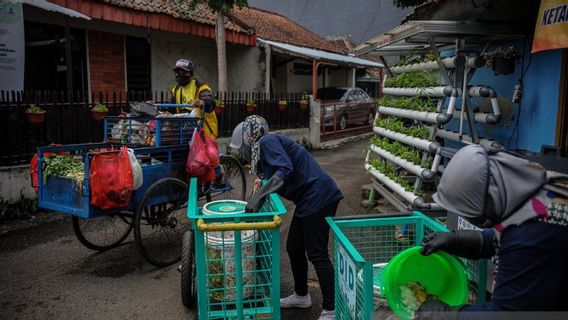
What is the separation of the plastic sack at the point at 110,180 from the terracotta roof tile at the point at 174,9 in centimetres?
646

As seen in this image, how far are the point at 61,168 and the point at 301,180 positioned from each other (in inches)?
92.4

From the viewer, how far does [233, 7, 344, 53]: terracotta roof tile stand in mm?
15992

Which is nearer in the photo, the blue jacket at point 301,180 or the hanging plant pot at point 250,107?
the blue jacket at point 301,180

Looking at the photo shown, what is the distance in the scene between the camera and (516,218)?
1.72m

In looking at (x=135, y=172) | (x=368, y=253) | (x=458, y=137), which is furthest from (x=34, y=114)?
(x=458, y=137)

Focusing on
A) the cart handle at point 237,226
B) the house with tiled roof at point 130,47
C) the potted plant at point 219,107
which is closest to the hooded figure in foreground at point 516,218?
the cart handle at point 237,226

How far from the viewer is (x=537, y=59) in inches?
201

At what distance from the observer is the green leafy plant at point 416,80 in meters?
5.66

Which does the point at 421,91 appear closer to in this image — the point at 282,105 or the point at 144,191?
the point at 144,191

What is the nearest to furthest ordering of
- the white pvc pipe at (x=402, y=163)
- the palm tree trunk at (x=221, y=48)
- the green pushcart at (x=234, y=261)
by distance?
the green pushcart at (x=234, y=261) < the white pvc pipe at (x=402, y=163) < the palm tree trunk at (x=221, y=48)

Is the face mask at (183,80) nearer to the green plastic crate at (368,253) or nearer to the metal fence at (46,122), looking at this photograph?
the metal fence at (46,122)

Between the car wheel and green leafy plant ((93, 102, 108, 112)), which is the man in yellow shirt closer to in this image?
green leafy plant ((93, 102, 108, 112))

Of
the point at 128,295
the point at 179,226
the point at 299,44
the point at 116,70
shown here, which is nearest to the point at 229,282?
the point at 128,295

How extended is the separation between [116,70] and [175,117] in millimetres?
6891
